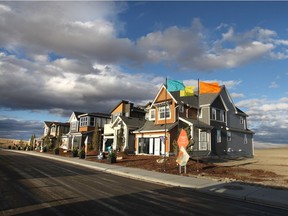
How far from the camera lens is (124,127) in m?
40.1

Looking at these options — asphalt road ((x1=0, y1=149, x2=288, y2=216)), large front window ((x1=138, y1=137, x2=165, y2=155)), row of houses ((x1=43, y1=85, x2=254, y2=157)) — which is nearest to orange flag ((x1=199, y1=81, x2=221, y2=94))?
row of houses ((x1=43, y1=85, x2=254, y2=157))

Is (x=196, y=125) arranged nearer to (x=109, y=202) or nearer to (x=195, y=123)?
(x=195, y=123)

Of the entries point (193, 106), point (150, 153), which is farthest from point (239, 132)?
point (150, 153)

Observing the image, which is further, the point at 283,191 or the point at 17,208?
the point at 283,191

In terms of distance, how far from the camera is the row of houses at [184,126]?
3391 cm

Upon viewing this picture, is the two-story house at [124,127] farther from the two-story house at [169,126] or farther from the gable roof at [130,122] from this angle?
the two-story house at [169,126]

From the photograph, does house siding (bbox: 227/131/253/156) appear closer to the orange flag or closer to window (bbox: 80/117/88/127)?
the orange flag


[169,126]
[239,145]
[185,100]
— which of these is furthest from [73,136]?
[239,145]

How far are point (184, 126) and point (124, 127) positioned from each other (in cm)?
1024

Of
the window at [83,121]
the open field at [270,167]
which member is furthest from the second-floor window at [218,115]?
the window at [83,121]

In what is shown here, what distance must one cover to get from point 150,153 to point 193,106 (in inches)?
346

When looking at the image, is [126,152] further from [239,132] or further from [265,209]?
[265,209]

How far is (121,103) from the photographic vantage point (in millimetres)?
47500

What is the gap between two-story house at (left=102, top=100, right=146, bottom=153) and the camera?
38.9 meters
